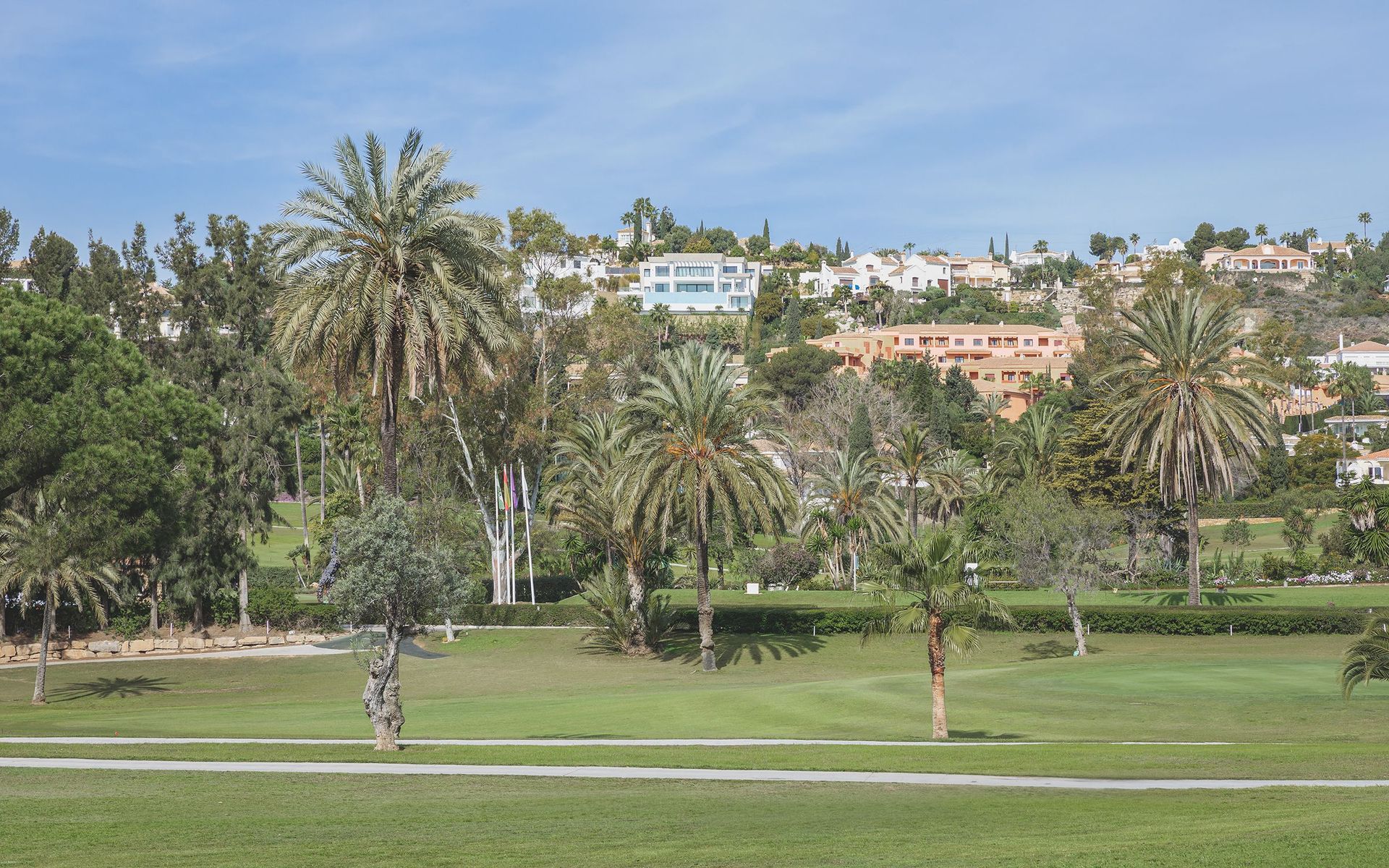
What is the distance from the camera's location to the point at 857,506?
64.7m

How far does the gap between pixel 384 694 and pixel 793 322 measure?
167655mm

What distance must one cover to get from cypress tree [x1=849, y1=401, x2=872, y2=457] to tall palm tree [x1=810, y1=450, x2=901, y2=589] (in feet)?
84.9

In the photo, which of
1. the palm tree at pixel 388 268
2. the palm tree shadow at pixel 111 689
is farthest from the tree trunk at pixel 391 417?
the palm tree shadow at pixel 111 689

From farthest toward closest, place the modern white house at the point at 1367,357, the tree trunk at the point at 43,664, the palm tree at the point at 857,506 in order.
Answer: the modern white house at the point at 1367,357 → the palm tree at the point at 857,506 → the tree trunk at the point at 43,664

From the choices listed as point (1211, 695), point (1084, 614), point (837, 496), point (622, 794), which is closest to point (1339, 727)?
point (1211, 695)

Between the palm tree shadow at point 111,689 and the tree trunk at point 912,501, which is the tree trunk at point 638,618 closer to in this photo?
the palm tree shadow at point 111,689

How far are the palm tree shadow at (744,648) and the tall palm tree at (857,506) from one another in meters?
12.8

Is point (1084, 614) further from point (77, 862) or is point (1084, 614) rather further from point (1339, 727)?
point (77, 862)

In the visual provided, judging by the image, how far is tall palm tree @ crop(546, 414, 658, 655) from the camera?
45531 mm

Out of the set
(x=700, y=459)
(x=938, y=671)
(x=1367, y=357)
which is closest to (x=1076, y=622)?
(x=700, y=459)

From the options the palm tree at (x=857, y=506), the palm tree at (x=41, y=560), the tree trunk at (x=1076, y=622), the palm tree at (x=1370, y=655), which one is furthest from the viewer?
the palm tree at (x=857, y=506)

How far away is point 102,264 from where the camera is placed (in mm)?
70188

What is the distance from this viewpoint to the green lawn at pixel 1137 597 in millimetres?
52375

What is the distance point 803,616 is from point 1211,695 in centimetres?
2154
